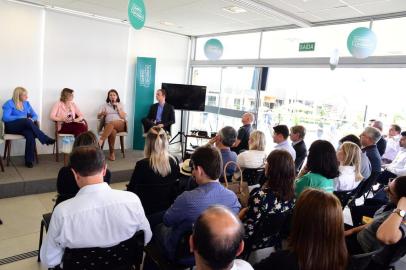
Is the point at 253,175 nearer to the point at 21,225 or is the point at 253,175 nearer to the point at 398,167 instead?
the point at 398,167

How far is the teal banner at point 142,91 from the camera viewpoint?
7.07 m

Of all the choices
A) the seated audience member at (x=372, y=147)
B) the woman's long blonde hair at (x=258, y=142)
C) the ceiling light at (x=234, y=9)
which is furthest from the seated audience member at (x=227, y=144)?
the ceiling light at (x=234, y=9)

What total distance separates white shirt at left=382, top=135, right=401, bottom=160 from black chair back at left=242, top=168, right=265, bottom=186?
9.69ft

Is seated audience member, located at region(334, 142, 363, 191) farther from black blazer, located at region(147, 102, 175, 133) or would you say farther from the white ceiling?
black blazer, located at region(147, 102, 175, 133)

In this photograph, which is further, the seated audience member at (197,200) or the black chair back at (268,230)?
the black chair back at (268,230)

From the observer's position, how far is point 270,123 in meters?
6.70

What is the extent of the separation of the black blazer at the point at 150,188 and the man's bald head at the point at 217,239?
148cm

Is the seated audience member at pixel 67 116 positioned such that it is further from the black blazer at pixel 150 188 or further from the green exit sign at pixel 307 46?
the green exit sign at pixel 307 46

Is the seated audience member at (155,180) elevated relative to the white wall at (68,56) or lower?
lower

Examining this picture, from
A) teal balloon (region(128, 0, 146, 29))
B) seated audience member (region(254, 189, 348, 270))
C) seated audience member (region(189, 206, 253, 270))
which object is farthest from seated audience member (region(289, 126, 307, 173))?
seated audience member (region(189, 206, 253, 270))

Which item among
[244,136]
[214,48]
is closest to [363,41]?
[244,136]

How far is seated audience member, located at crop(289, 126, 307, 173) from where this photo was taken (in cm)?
422

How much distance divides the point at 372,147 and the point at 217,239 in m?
3.64

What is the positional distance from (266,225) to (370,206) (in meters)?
1.68
